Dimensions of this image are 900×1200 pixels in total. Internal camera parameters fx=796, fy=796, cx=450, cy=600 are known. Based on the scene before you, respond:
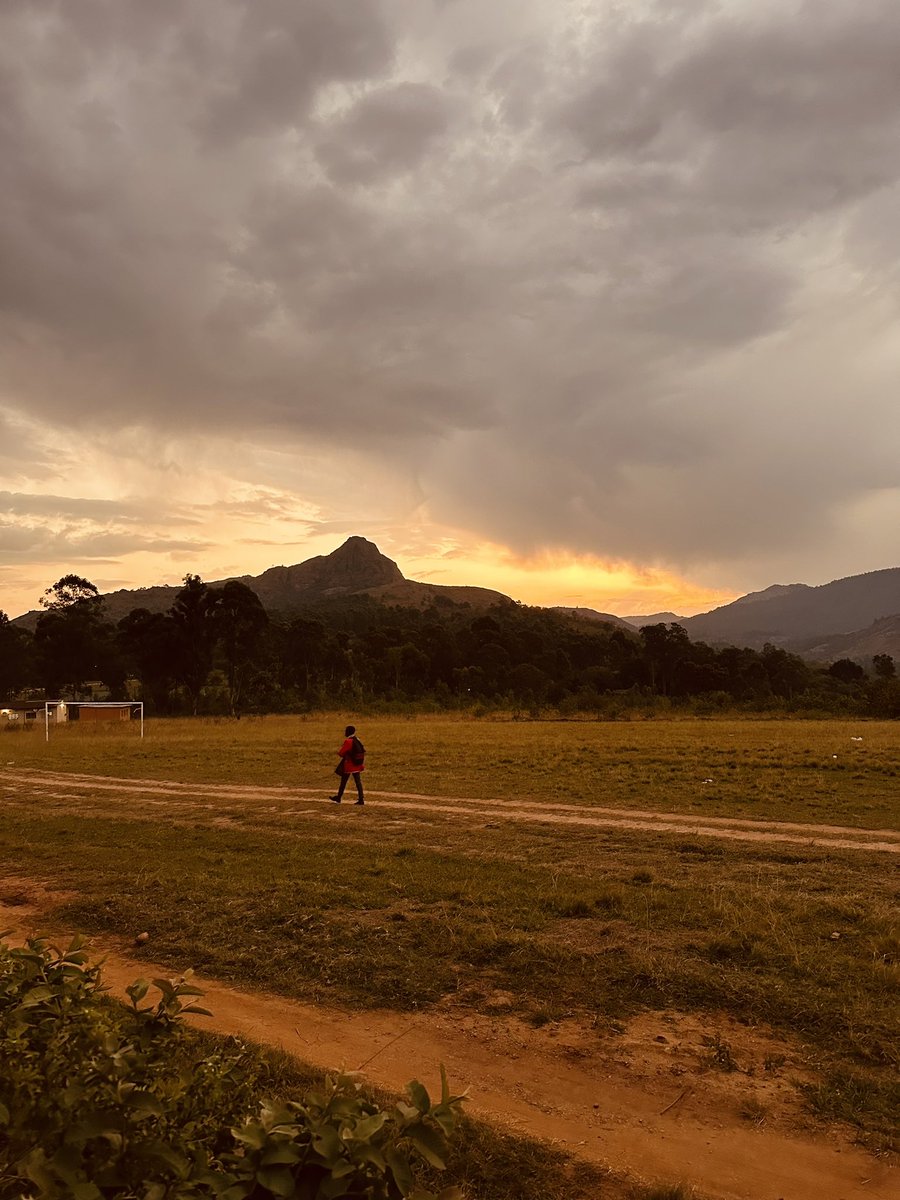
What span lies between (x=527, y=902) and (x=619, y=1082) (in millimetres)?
3972

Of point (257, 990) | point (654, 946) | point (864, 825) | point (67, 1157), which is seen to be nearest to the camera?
point (67, 1157)

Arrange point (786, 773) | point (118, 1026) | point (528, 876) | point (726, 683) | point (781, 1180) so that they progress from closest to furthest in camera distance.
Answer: point (118, 1026) → point (781, 1180) → point (528, 876) → point (786, 773) → point (726, 683)

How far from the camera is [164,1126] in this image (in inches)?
99.9

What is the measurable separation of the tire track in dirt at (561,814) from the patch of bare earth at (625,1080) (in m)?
8.09

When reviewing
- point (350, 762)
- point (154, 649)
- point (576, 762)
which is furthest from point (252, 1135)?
point (154, 649)

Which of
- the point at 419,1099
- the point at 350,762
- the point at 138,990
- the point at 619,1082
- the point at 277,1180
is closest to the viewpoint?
the point at 277,1180

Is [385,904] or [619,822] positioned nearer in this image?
[385,904]

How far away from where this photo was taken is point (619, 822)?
592 inches

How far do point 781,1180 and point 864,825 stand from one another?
11.9 m

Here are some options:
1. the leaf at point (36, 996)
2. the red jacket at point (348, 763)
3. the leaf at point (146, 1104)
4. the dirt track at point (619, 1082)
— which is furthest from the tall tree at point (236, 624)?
the leaf at point (146, 1104)

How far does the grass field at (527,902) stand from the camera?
21.5 feet

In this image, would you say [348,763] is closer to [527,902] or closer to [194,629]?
[527,902]

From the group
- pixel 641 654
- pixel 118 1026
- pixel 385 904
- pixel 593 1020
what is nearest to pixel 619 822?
pixel 385 904

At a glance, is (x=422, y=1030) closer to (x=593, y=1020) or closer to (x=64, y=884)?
(x=593, y=1020)
